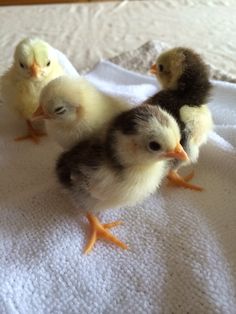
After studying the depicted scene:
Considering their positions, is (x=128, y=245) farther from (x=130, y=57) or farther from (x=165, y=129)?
(x=130, y=57)

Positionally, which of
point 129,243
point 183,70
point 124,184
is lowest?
point 129,243

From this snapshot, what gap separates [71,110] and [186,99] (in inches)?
9.2

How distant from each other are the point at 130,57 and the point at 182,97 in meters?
0.64

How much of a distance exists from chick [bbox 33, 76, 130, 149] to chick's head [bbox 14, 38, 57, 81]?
0.19 m

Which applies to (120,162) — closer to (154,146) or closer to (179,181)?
(154,146)

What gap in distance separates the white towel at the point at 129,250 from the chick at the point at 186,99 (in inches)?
2.8

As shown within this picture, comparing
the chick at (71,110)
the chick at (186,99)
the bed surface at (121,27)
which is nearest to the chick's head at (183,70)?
the chick at (186,99)

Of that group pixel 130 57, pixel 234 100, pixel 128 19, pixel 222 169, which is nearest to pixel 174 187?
pixel 222 169

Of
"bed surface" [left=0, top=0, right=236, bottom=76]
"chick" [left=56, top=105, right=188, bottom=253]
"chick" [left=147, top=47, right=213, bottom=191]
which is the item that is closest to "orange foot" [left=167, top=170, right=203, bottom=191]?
"chick" [left=147, top=47, right=213, bottom=191]

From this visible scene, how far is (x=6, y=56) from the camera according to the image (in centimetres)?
146

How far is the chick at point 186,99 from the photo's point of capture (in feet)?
2.64

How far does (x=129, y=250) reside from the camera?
0.77 m

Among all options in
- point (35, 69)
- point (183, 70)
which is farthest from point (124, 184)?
point (35, 69)

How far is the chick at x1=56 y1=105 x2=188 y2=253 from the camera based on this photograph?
0.66m
